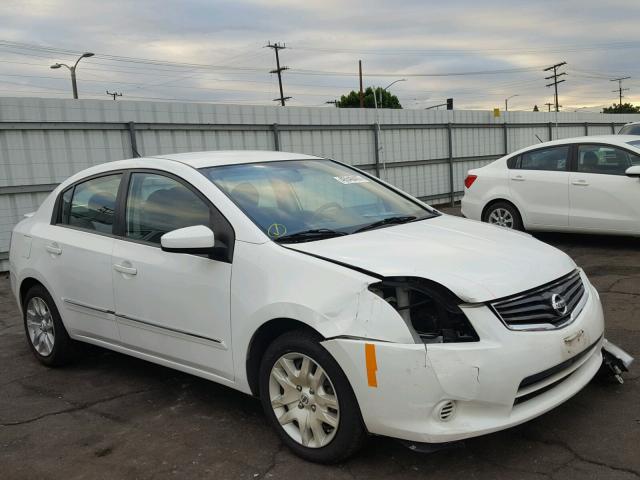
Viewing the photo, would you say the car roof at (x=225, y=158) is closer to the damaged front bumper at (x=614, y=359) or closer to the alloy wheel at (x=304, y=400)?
the alloy wheel at (x=304, y=400)

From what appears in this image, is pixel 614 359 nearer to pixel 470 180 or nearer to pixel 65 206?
pixel 65 206

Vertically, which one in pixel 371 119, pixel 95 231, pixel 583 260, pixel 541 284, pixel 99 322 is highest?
pixel 371 119

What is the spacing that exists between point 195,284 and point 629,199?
6191 mm

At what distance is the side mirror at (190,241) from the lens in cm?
334

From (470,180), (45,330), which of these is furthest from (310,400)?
(470,180)

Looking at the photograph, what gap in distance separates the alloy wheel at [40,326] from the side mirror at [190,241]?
195cm

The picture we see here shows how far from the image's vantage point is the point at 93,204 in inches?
177

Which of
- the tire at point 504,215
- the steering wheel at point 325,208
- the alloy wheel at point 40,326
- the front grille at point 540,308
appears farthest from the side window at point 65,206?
the tire at point 504,215

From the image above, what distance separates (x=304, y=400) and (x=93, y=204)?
236 centimetres

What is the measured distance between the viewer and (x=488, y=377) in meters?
2.71

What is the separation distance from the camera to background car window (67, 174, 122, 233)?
170 inches

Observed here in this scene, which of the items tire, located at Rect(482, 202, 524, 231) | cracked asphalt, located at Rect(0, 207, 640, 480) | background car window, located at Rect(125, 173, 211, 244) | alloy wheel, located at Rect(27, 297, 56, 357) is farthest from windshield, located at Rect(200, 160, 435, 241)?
tire, located at Rect(482, 202, 524, 231)

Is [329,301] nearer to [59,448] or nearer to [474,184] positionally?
[59,448]

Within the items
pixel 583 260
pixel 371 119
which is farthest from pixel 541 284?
pixel 371 119
